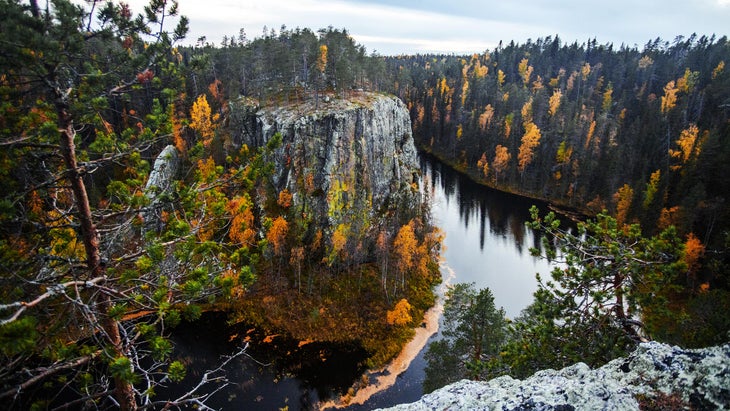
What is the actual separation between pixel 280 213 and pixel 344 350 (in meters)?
19.3

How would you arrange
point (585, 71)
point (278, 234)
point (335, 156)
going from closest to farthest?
point (278, 234) → point (335, 156) → point (585, 71)

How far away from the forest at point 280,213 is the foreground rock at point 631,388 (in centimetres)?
188

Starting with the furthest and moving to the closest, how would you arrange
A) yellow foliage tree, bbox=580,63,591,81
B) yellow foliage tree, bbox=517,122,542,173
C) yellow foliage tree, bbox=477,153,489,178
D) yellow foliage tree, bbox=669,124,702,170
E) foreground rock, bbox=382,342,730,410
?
yellow foliage tree, bbox=580,63,591,81 → yellow foliage tree, bbox=477,153,489,178 → yellow foliage tree, bbox=517,122,542,173 → yellow foliage tree, bbox=669,124,702,170 → foreground rock, bbox=382,342,730,410

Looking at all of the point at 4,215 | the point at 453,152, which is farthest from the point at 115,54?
the point at 453,152

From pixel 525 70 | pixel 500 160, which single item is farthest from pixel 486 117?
pixel 525 70

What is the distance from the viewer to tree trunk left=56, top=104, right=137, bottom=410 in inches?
239

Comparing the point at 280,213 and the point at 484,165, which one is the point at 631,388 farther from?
the point at 484,165

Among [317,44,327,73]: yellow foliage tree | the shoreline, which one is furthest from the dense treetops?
[317,44,327,73]: yellow foliage tree

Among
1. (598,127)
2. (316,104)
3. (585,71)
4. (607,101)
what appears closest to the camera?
(316,104)

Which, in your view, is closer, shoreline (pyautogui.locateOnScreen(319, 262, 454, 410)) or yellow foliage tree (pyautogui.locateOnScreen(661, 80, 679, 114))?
shoreline (pyautogui.locateOnScreen(319, 262, 454, 410))

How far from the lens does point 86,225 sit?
6465 millimetres

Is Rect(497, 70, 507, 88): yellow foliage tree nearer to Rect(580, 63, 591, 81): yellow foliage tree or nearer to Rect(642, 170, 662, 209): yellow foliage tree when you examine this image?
Rect(580, 63, 591, 81): yellow foliage tree

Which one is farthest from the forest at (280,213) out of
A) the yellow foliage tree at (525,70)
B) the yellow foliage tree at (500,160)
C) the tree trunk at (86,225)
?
the yellow foliage tree at (525,70)

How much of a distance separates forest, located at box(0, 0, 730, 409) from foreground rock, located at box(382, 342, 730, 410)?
1883 millimetres
